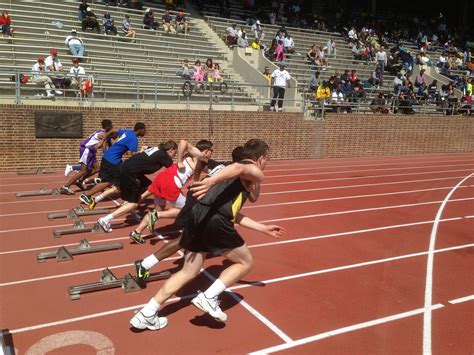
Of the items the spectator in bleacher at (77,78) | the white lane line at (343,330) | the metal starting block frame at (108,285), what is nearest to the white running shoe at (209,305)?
the white lane line at (343,330)

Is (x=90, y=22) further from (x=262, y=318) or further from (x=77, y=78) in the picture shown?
(x=262, y=318)

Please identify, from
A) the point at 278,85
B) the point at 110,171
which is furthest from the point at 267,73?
the point at 110,171

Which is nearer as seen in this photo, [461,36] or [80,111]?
[80,111]

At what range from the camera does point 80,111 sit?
13.3 metres

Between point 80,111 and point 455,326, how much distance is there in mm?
11810

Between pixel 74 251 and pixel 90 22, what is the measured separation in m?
15.9

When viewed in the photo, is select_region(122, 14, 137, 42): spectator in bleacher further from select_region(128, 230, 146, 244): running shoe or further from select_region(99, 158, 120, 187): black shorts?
select_region(128, 230, 146, 244): running shoe

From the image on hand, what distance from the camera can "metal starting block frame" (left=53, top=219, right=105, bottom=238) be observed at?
709 cm

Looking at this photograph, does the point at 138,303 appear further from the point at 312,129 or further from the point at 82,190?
the point at 312,129

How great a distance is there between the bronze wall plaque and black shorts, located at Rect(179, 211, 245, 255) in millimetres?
10173

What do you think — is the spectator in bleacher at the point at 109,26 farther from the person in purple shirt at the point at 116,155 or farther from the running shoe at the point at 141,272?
the running shoe at the point at 141,272

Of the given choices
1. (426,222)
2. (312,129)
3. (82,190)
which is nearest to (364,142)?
(312,129)

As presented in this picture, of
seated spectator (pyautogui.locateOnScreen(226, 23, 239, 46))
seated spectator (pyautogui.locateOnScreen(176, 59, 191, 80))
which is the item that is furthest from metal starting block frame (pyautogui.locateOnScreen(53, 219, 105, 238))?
seated spectator (pyautogui.locateOnScreen(226, 23, 239, 46))

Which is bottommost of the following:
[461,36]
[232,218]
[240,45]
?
[232,218]
